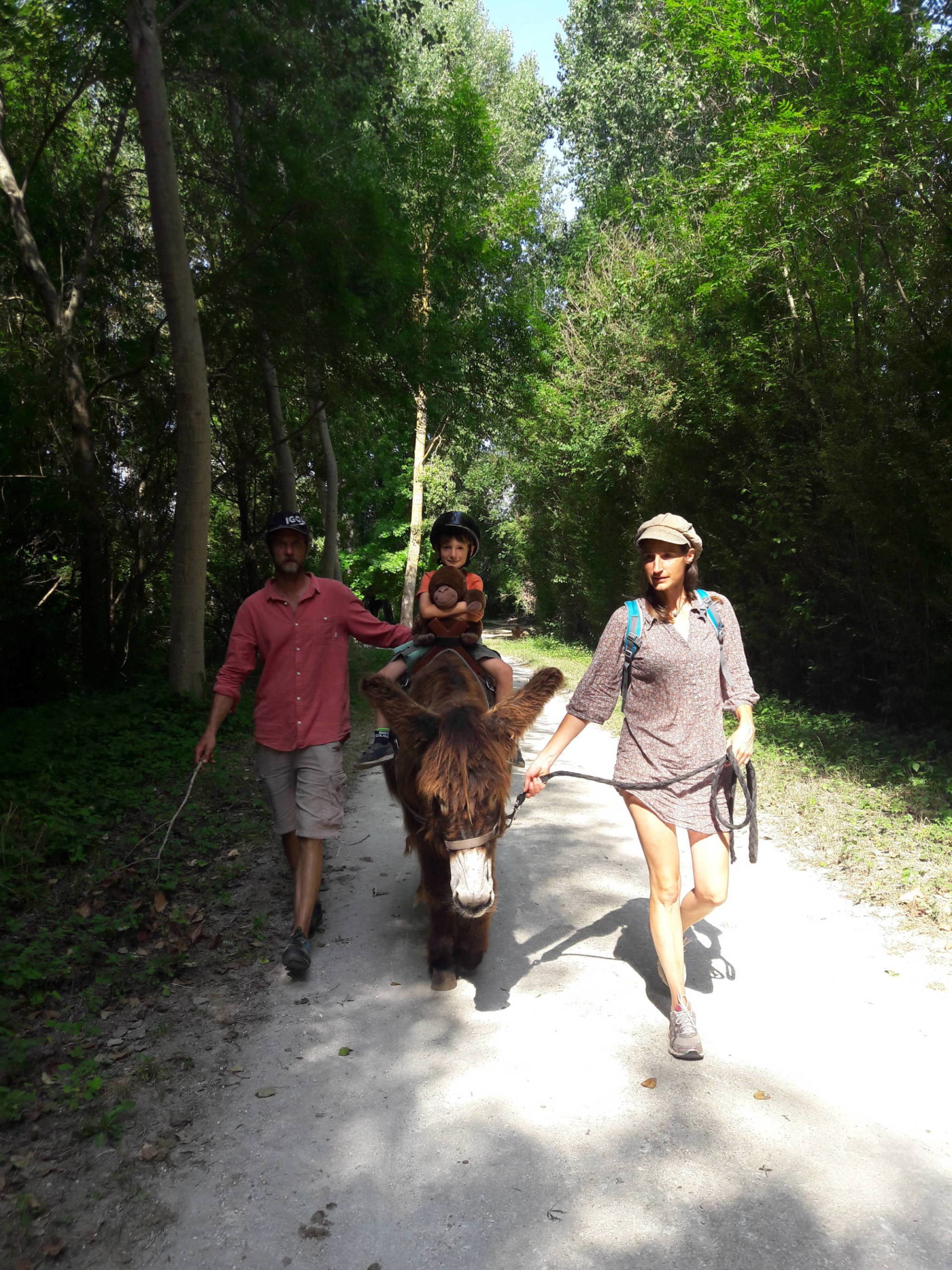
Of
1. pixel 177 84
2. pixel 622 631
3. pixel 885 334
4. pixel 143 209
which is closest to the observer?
pixel 622 631

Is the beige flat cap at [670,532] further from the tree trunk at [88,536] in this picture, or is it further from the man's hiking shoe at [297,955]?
the tree trunk at [88,536]

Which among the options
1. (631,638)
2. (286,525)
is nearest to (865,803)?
(631,638)

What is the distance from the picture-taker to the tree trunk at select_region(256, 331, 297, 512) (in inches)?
556

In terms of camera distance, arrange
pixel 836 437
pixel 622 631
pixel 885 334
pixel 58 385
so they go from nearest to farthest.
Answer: pixel 622 631
pixel 885 334
pixel 836 437
pixel 58 385

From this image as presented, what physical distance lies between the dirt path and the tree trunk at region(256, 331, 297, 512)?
33.3 feet

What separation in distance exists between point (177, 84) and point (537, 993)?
1319 cm

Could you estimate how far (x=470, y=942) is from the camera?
14.3 feet

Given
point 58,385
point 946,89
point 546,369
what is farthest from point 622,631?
point 546,369

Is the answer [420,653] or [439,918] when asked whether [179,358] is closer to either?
[420,653]

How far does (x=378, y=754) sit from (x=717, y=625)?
2.42m

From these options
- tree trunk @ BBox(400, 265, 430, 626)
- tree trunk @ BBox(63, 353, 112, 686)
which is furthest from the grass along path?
tree trunk @ BBox(400, 265, 430, 626)

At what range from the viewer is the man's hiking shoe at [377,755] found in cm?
523

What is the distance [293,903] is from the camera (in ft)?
18.1

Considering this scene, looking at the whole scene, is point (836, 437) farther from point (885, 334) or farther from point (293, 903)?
point (293, 903)
